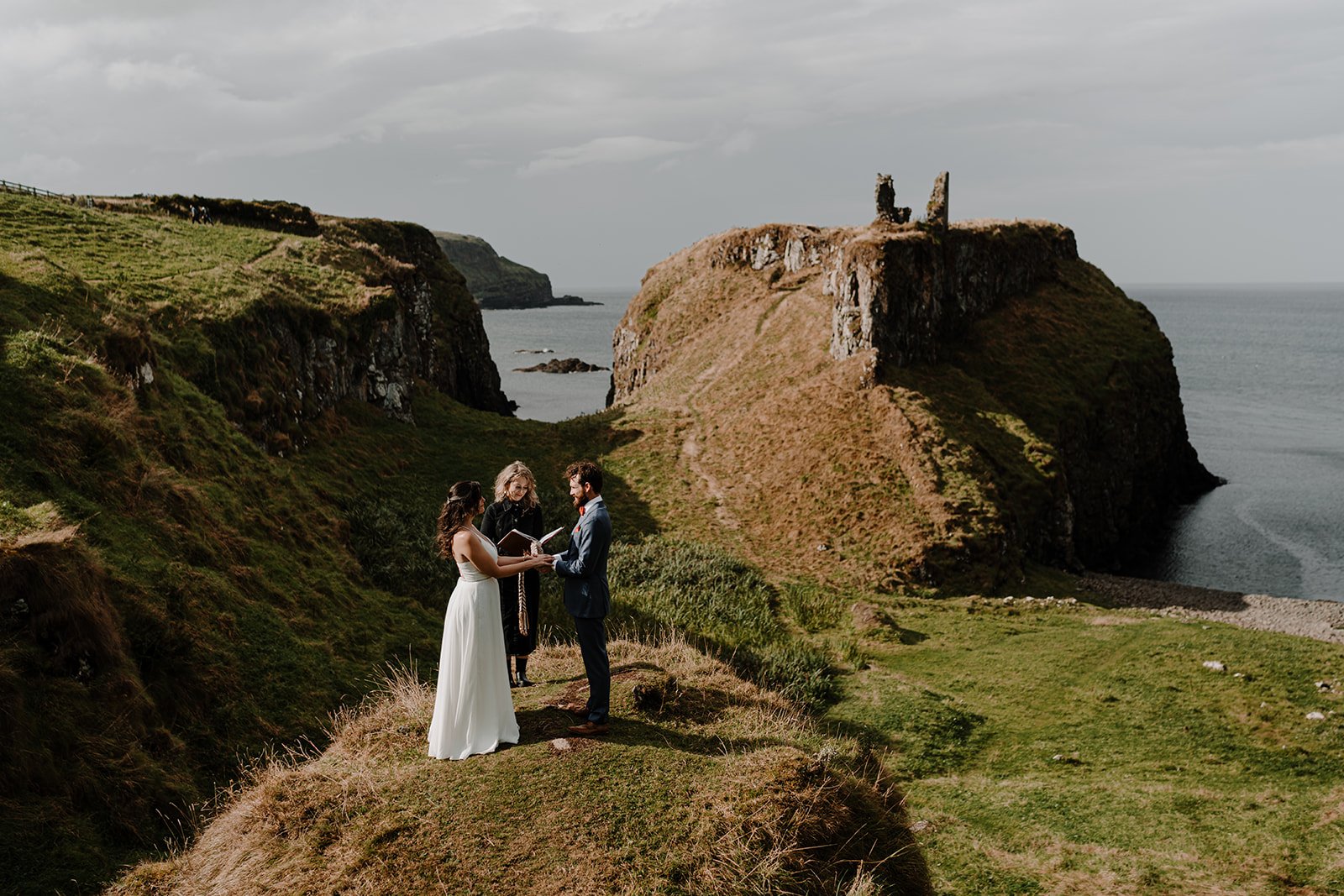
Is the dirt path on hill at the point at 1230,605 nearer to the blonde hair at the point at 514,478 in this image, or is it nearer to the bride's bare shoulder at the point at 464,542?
the blonde hair at the point at 514,478

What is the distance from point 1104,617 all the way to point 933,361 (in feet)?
79.1

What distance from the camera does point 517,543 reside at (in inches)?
492

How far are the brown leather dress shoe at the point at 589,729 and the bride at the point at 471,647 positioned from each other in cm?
95

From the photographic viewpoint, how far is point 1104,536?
55.9 metres

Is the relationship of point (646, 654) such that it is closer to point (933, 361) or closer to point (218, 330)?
point (218, 330)

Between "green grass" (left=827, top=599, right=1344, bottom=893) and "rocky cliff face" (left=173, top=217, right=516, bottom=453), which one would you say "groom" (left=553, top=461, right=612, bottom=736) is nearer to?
"green grass" (left=827, top=599, right=1344, bottom=893)

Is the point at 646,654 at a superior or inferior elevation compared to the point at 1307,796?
superior

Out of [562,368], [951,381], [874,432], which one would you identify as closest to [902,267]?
[951,381]

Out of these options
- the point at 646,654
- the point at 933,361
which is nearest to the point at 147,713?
the point at 646,654

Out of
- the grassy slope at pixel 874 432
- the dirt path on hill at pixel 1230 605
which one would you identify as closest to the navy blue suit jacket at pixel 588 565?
the grassy slope at pixel 874 432

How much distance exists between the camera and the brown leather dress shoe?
12.3 metres

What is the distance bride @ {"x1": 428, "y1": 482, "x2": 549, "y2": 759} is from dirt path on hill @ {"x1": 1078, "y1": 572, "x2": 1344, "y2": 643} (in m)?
33.4

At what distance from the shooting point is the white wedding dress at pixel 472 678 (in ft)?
36.7

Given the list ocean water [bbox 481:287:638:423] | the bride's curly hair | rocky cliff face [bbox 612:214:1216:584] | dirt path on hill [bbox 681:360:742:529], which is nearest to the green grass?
the bride's curly hair
